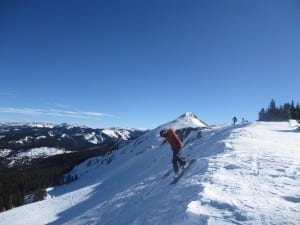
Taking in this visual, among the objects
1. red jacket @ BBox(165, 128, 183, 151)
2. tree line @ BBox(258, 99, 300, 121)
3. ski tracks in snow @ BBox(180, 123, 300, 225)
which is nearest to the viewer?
ski tracks in snow @ BBox(180, 123, 300, 225)

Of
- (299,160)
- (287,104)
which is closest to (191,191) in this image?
(299,160)

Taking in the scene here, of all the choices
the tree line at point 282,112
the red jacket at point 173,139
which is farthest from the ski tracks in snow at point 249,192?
the tree line at point 282,112

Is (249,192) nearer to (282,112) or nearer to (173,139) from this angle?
(173,139)

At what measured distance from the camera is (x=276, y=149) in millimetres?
24375

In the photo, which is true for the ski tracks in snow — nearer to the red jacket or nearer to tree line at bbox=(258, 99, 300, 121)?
the red jacket

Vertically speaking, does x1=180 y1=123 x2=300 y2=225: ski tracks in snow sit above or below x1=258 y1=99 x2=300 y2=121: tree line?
below

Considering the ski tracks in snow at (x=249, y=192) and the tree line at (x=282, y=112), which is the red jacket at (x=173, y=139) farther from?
the tree line at (x=282, y=112)

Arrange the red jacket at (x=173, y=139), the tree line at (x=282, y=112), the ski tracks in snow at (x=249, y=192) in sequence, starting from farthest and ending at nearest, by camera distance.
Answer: the tree line at (x=282, y=112) < the red jacket at (x=173, y=139) < the ski tracks in snow at (x=249, y=192)

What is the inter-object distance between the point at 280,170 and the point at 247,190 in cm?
443

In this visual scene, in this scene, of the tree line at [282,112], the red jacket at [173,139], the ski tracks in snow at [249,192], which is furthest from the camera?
the tree line at [282,112]

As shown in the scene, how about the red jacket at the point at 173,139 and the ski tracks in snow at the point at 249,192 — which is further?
the red jacket at the point at 173,139

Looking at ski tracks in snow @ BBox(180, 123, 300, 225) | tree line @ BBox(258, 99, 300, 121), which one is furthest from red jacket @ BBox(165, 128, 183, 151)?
tree line @ BBox(258, 99, 300, 121)

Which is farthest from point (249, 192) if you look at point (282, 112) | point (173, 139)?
point (282, 112)

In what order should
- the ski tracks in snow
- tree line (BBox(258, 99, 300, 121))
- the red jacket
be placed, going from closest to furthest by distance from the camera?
the ski tracks in snow → the red jacket → tree line (BBox(258, 99, 300, 121))
